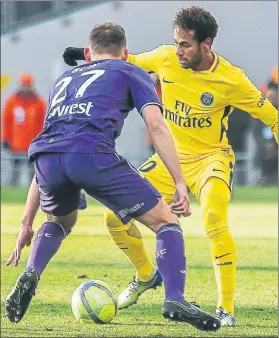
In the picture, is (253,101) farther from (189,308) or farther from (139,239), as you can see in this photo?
(189,308)

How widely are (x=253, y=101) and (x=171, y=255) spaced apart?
6.56 ft

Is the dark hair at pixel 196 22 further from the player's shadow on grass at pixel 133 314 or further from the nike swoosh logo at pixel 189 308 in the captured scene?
the nike swoosh logo at pixel 189 308

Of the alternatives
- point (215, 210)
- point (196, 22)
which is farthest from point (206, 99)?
point (215, 210)

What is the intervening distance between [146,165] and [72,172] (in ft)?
7.04

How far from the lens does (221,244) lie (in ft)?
25.7

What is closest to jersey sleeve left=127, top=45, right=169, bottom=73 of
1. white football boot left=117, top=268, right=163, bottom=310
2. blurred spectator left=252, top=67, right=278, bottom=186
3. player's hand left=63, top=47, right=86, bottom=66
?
player's hand left=63, top=47, right=86, bottom=66

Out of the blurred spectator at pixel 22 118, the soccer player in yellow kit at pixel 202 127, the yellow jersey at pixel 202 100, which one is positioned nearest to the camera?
the soccer player in yellow kit at pixel 202 127

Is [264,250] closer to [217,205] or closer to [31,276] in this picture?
[217,205]

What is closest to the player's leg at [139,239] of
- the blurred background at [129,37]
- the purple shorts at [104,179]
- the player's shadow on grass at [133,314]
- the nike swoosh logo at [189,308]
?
the player's shadow on grass at [133,314]

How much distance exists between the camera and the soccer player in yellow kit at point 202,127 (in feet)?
25.7

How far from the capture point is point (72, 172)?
6383 millimetres

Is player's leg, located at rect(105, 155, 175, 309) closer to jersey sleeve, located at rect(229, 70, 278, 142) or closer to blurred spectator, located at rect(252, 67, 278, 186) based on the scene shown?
jersey sleeve, located at rect(229, 70, 278, 142)

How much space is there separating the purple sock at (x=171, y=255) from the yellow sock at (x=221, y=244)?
133 centimetres

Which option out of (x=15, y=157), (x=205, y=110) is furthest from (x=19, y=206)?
(x=205, y=110)
